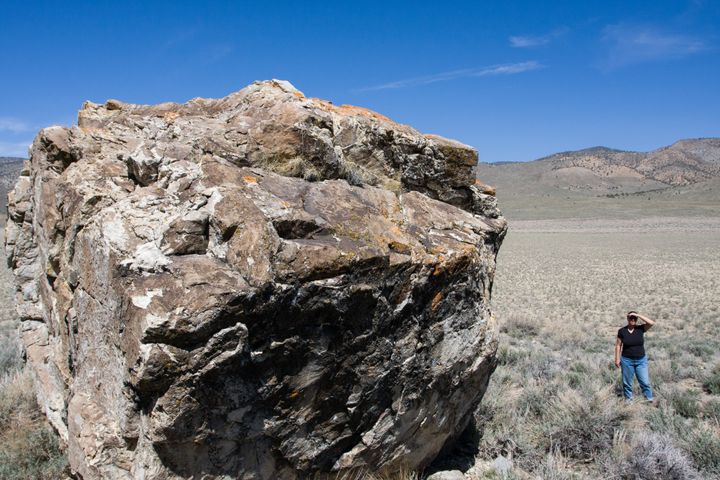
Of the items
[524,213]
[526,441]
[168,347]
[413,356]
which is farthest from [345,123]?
[524,213]

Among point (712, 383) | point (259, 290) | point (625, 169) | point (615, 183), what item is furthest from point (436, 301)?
point (625, 169)

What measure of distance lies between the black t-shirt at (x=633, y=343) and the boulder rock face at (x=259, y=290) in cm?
376

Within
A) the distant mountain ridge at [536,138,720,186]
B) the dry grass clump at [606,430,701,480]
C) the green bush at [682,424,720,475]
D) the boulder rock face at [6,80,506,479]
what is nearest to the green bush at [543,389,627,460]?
the dry grass clump at [606,430,701,480]

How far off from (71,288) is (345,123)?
342 cm

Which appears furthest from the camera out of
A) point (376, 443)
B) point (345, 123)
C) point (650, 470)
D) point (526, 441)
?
point (526, 441)

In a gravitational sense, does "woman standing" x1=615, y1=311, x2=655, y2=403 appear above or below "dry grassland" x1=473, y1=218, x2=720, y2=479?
above

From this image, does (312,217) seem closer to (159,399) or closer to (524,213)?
(159,399)

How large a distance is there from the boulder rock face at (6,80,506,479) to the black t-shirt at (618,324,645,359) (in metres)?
3.76

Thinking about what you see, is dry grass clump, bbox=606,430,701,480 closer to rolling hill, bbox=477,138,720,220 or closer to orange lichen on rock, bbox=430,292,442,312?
orange lichen on rock, bbox=430,292,442,312

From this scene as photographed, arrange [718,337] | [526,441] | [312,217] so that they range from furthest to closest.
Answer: [718,337] < [526,441] < [312,217]

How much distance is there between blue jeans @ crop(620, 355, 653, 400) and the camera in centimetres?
838

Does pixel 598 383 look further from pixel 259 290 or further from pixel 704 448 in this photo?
pixel 259 290

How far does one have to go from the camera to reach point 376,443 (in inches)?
197

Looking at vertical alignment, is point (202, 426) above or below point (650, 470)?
above
